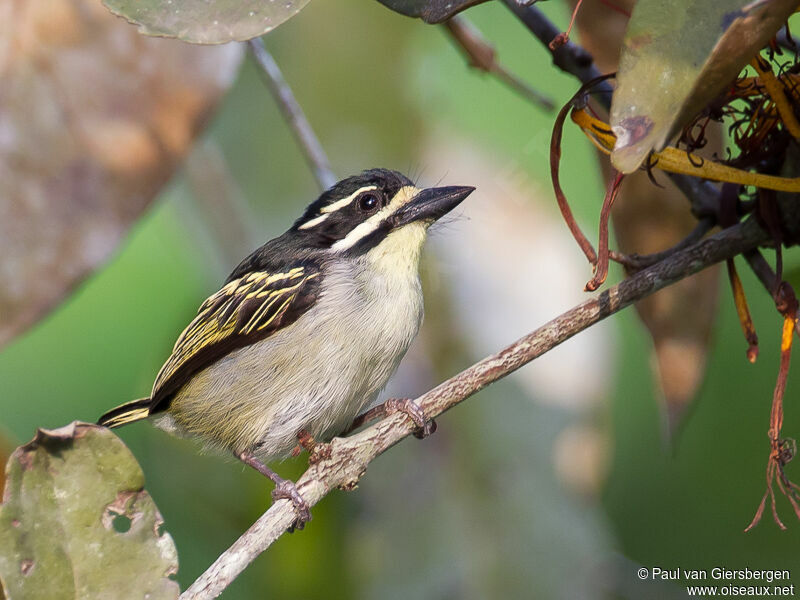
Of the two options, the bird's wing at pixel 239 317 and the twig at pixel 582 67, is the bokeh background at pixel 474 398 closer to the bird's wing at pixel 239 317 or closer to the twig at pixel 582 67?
the bird's wing at pixel 239 317

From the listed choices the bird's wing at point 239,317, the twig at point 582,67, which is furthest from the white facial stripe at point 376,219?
the twig at point 582,67

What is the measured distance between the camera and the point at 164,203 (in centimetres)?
347

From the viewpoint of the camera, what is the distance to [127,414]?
2.77m

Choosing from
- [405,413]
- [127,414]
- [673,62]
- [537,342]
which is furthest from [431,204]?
[673,62]

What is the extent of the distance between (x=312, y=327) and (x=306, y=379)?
0.12m

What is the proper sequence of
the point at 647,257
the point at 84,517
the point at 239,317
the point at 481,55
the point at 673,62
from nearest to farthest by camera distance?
the point at 673,62, the point at 84,517, the point at 647,257, the point at 481,55, the point at 239,317

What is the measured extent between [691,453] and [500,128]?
124cm

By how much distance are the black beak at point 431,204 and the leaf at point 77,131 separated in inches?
25.3

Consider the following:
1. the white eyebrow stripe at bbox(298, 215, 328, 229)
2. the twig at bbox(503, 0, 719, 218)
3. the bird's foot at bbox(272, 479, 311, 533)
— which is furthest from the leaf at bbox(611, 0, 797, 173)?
the white eyebrow stripe at bbox(298, 215, 328, 229)

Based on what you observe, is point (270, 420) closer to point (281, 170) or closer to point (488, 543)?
point (488, 543)

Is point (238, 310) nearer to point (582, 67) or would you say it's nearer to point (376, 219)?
point (376, 219)

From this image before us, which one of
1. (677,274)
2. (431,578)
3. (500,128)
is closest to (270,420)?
(431,578)

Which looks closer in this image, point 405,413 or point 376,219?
point 405,413

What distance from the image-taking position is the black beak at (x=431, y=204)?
91.1 inches
